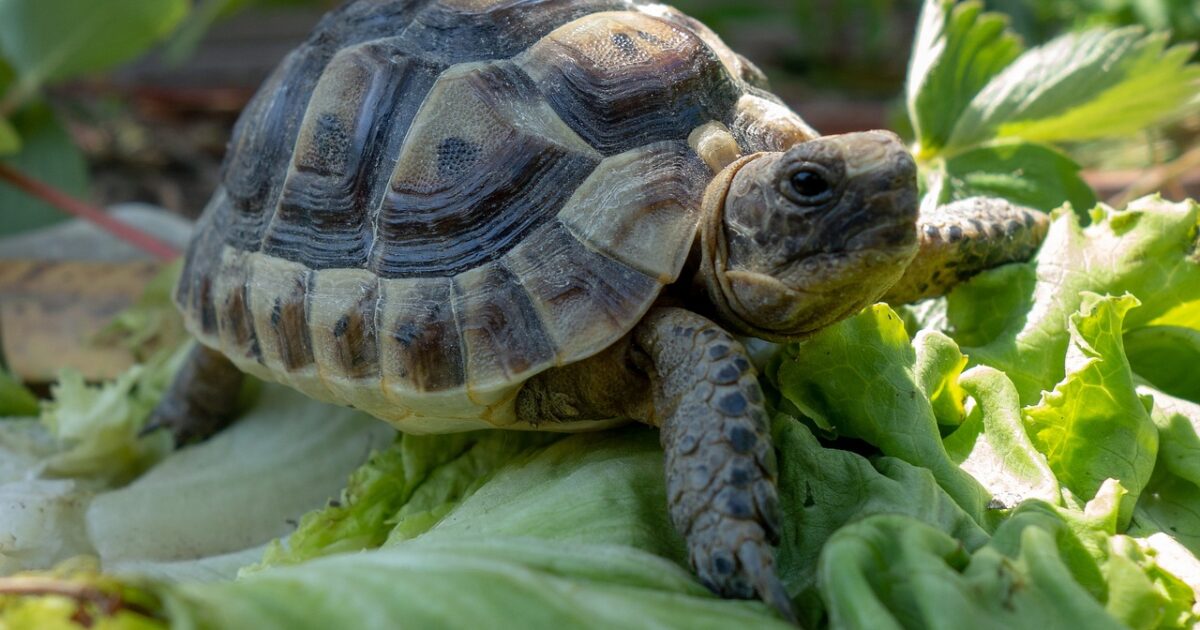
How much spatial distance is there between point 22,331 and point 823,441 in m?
2.77

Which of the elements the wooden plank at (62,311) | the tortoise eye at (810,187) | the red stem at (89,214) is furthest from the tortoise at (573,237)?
the red stem at (89,214)

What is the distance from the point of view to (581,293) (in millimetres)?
1694

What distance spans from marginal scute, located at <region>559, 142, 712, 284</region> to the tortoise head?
5 cm

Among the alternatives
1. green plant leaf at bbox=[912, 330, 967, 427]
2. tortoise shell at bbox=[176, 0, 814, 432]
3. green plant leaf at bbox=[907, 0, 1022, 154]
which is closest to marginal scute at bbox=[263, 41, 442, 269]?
tortoise shell at bbox=[176, 0, 814, 432]

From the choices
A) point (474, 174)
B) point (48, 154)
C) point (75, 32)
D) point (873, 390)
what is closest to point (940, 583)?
point (873, 390)

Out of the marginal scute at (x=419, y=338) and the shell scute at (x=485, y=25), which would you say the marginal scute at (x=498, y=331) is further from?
the shell scute at (x=485, y=25)

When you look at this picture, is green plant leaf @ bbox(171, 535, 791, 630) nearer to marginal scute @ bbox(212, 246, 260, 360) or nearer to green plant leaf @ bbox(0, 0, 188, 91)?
marginal scute @ bbox(212, 246, 260, 360)

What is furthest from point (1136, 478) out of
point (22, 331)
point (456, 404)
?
point (22, 331)

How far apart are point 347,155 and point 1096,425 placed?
1450 millimetres

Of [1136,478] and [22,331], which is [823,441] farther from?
[22,331]

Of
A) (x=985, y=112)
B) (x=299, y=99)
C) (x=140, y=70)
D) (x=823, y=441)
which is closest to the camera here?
(x=823, y=441)

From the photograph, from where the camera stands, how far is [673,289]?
1.85 metres

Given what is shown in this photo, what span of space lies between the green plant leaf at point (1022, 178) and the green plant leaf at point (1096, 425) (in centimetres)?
84

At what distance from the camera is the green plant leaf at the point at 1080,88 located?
2463 millimetres
